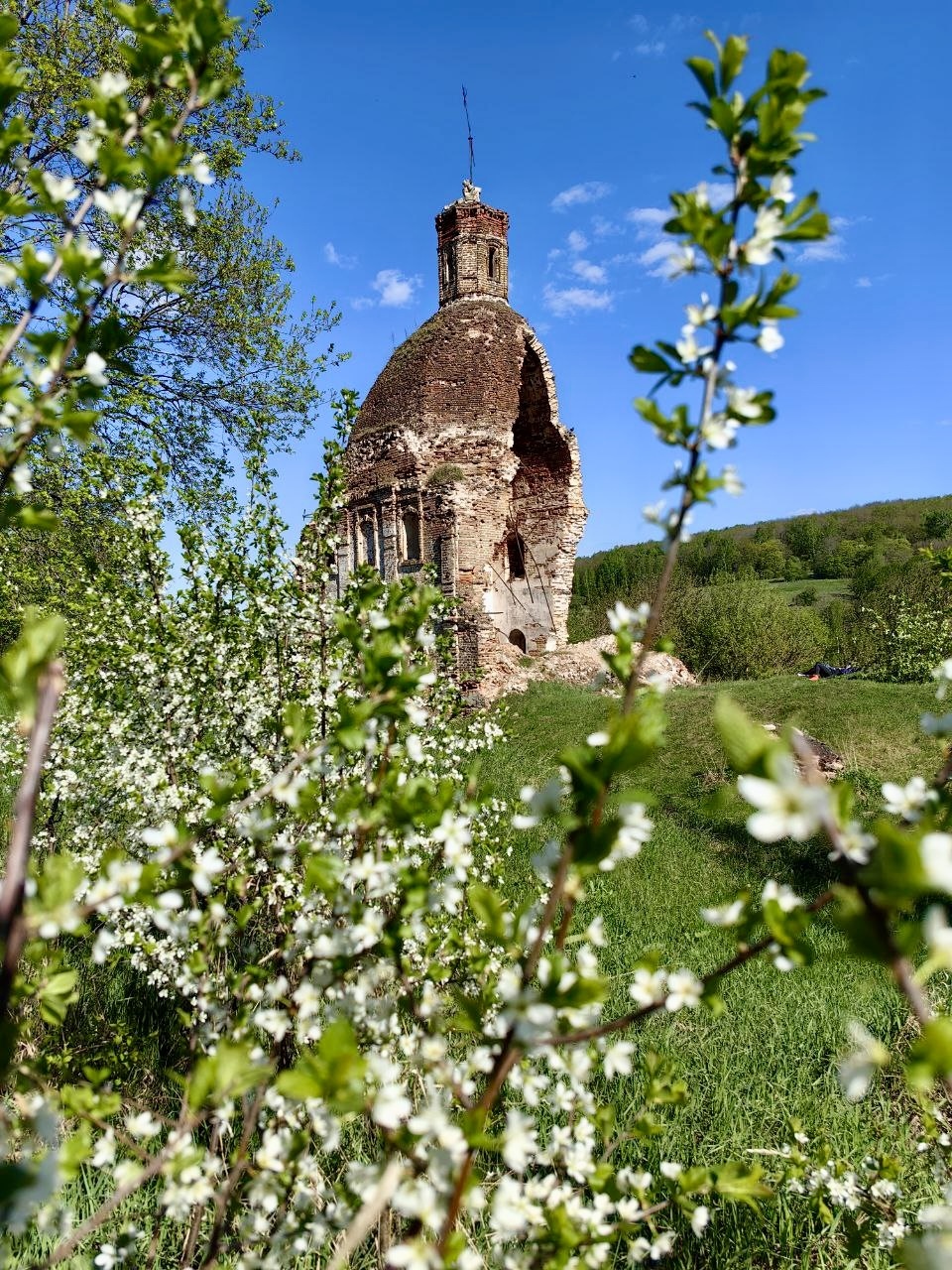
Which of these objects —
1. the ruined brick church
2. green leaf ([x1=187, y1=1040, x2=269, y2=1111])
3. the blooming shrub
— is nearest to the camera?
the blooming shrub

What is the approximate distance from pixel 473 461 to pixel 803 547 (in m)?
54.1

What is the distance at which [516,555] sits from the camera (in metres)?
21.4

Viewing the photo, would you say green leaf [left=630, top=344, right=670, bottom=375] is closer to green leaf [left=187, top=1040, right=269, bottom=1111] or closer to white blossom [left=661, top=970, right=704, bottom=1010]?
white blossom [left=661, top=970, right=704, bottom=1010]

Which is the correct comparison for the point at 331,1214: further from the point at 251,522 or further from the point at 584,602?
the point at 584,602

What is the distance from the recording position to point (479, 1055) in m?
1.13

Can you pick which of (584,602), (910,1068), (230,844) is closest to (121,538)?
(230,844)

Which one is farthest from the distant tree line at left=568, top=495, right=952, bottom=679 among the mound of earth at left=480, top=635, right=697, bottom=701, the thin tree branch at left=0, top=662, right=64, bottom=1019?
the thin tree branch at left=0, top=662, right=64, bottom=1019

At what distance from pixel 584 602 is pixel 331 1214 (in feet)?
119

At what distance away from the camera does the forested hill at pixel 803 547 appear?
43.8 meters

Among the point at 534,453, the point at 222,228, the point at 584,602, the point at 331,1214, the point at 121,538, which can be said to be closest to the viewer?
the point at 331,1214

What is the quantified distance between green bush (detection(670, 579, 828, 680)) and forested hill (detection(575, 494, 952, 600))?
14842 millimetres

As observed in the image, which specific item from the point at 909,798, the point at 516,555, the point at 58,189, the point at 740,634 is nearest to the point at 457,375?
the point at 516,555

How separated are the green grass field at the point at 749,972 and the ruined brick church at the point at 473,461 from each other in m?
6.17

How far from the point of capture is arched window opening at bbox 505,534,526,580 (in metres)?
20.1
